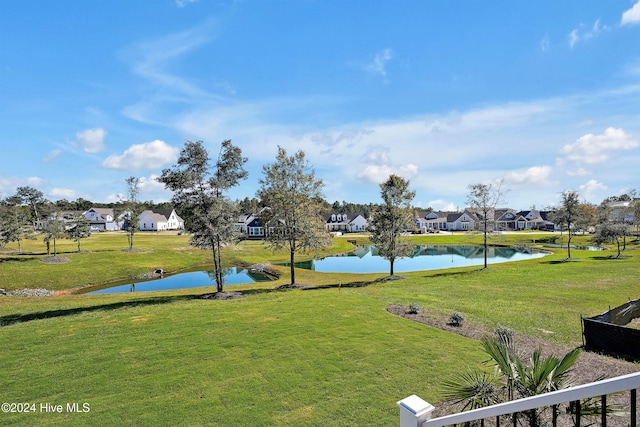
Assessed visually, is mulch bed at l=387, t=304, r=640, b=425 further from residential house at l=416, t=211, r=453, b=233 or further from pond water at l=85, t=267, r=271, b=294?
residential house at l=416, t=211, r=453, b=233

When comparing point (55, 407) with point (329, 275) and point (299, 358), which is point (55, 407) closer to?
point (299, 358)

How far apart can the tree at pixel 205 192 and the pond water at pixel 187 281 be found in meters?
12.7

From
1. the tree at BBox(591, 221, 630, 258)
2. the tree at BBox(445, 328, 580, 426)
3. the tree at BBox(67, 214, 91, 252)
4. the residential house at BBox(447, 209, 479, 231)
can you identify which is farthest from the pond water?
the residential house at BBox(447, 209, 479, 231)

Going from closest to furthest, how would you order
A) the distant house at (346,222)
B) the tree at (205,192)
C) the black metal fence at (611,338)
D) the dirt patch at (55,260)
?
the black metal fence at (611,338), the tree at (205,192), the dirt patch at (55,260), the distant house at (346,222)

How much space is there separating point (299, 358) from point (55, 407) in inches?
242

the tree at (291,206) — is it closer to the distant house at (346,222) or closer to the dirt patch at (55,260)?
the dirt patch at (55,260)

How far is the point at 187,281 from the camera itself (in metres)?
35.4

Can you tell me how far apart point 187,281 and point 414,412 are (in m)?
35.8

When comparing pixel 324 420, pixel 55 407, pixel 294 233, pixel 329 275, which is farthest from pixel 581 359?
pixel 329 275

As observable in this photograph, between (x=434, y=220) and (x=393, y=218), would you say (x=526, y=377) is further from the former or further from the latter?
(x=434, y=220)

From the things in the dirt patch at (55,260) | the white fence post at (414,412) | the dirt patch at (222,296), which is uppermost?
the white fence post at (414,412)

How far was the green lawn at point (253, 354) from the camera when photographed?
7.71 meters

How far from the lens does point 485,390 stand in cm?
542

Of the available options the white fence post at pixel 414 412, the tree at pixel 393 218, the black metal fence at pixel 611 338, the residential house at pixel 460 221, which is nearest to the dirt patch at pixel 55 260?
the tree at pixel 393 218
